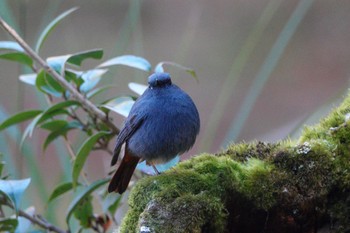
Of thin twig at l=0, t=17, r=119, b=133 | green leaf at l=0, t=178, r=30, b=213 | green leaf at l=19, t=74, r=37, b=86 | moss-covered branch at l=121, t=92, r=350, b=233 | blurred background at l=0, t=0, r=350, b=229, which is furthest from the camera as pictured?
blurred background at l=0, t=0, r=350, b=229

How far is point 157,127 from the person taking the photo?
8.55 feet

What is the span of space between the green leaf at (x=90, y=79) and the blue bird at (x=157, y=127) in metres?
0.21

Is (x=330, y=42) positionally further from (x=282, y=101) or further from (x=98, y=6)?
(x=98, y=6)

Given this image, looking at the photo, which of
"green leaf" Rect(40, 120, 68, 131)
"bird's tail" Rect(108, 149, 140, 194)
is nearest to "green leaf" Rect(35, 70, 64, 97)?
"green leaf" Rect(40, 120, 68, 131)

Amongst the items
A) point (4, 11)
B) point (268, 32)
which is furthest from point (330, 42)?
point (4, 11)

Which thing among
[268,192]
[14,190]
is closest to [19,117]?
[14,190]

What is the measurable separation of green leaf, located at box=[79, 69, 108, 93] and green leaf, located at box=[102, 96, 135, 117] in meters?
0.09

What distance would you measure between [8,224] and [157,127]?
2.09 feet

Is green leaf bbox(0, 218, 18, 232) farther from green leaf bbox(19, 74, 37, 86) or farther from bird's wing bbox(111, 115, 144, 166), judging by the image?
green leaf bbox(19, 74, 37, 86)

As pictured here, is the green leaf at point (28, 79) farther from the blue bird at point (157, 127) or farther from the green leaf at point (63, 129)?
the blue bird at point (157, 127)

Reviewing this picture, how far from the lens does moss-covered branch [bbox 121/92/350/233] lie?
1.88 meters

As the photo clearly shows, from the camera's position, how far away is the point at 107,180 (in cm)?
277

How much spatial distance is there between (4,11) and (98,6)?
375 cm

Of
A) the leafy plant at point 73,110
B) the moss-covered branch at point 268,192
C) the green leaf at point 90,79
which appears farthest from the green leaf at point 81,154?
the moss-covered branch at point 268,192
